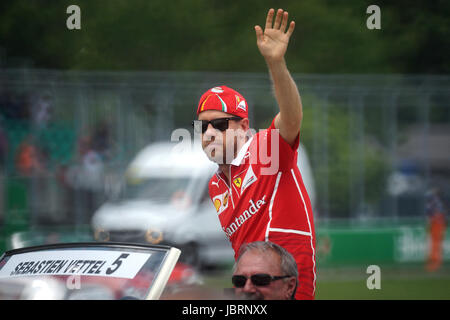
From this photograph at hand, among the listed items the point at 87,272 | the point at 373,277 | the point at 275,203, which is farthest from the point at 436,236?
the point at 87,272

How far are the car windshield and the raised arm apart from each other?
2.88 ft

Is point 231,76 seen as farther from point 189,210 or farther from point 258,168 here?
point 258,168

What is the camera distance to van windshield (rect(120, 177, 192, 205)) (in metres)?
11.7

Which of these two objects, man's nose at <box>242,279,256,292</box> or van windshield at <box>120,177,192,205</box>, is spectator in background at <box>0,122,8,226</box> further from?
man's nose at <box>242,279,256,292</box>

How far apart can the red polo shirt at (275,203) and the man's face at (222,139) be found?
7cm

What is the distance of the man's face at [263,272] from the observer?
264 centimetres

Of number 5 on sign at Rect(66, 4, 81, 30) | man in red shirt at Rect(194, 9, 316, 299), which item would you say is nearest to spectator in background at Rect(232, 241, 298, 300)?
man in red shirt at Rect(194, 9, 316, 299)

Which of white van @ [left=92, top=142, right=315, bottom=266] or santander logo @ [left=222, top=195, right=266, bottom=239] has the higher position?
santander logo @ [left=222, top=195, right=266, bottom=239]

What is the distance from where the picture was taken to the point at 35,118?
513 inches

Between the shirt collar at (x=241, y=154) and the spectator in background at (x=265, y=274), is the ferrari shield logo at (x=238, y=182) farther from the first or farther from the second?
the spectator in background at (x=265, y=274)

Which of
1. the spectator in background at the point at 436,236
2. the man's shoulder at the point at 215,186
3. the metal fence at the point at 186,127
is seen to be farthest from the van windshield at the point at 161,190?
the man's shoulder at the point at 215,186

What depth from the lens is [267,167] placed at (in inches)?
123

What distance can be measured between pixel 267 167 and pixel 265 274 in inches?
24.5

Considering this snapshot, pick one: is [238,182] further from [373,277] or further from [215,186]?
[373,277]
